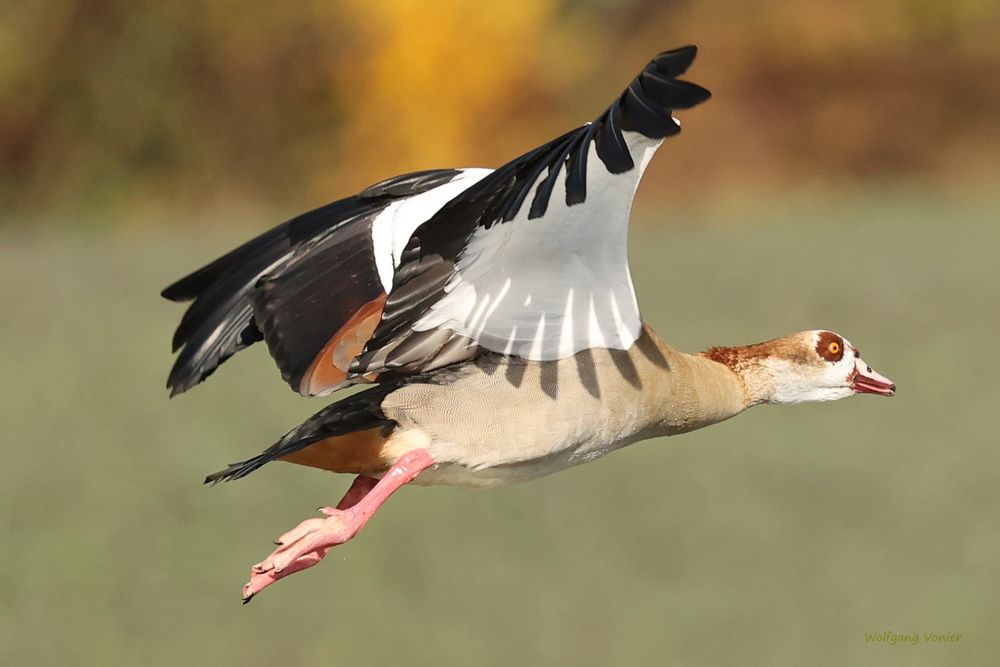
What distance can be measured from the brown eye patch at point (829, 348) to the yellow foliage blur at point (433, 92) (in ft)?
53.1

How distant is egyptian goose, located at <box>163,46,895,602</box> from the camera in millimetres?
4887

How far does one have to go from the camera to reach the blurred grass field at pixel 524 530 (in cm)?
1188

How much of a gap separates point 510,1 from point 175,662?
1381cm

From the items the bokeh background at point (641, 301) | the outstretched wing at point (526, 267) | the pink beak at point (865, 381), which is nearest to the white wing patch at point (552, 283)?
the outstretched wing at point (526, 267)

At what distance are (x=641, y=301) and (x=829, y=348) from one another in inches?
459

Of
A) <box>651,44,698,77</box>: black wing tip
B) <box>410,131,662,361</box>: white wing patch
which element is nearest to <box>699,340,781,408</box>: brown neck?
<box>410,131,662,361</box>: white wing patch

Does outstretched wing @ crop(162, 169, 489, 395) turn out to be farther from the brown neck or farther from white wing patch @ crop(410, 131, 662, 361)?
the brown neck

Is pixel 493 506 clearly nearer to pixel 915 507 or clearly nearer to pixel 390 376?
pixel 915 507

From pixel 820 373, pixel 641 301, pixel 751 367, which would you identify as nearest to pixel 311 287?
pixel 751 367

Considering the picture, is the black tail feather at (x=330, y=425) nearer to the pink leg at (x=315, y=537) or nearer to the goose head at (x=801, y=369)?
the pink leg at (x=315, y=537)

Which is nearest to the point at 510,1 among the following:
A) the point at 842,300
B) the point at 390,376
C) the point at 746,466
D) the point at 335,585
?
the point at 842,300

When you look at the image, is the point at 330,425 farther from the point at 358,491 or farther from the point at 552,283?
the point at 552,283

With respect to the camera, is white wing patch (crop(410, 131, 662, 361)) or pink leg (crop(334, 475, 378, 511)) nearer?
white wing patch (crop(410, 131, 662, 361))

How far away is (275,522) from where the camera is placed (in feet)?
42.4
